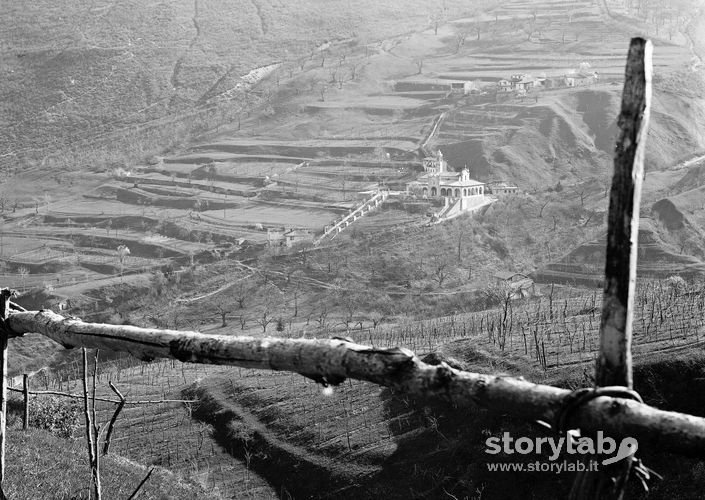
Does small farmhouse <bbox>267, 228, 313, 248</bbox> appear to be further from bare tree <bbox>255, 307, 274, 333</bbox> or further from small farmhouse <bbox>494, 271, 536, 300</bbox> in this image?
small farmhouse <bbox>494, 271, 536, 300</bbox>

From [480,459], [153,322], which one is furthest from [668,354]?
[153,322]

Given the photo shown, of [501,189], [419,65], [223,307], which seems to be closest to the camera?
[223,307]

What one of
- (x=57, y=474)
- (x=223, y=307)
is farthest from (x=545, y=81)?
(x=57, y=474)

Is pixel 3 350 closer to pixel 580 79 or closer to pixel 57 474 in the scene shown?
pixel 57 474

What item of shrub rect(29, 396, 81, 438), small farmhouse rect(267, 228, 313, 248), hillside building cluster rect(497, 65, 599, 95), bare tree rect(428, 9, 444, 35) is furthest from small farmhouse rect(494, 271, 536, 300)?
bare tree rect(428, 9, 444, 35)

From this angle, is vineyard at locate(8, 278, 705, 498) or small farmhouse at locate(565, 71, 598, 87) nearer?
vineyard at locate(8, 278, 705, 498)
